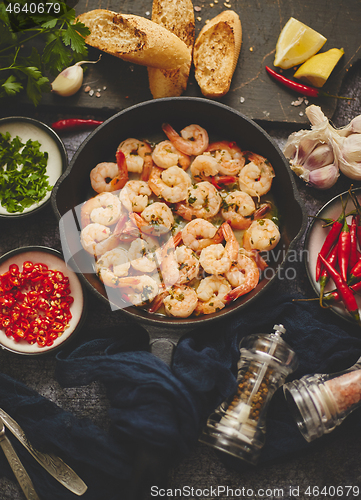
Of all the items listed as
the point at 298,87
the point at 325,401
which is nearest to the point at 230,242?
the point at 325,401

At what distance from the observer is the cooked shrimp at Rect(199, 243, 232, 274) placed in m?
2.32

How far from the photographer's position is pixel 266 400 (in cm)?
237

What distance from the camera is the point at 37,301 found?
8.18 ft

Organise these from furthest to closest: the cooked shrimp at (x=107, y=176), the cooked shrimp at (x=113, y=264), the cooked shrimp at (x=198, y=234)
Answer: the cooked shrimp at (x=107, y=176)
the cooked shrimp at (x=198, y=234)
the cooked shrimp at (x=113, y=264)

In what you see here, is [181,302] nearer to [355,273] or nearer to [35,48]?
[355,273]

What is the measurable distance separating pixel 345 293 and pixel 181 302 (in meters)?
1.10

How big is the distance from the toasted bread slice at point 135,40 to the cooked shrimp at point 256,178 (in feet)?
2.86

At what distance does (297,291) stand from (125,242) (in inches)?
50.8

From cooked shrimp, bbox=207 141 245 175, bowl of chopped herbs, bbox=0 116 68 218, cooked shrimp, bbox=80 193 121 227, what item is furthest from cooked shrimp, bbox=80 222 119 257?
cooked shrimp, bbox=207 141 245 175

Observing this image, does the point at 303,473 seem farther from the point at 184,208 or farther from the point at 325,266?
the point at 184,208

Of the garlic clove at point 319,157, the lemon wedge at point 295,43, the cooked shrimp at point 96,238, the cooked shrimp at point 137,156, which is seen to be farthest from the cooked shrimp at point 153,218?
the lemon wedge at point 295,43

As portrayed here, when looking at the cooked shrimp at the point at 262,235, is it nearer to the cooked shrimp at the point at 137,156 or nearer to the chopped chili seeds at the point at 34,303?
the cooked shrimp at the point at 137,156

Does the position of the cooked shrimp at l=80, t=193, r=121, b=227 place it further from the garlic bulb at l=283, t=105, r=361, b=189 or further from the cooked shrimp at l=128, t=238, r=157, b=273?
the garlic bulb at l=283, t=105, r=361, b=189

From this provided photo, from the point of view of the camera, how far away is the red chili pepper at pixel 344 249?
2467 millimetres
